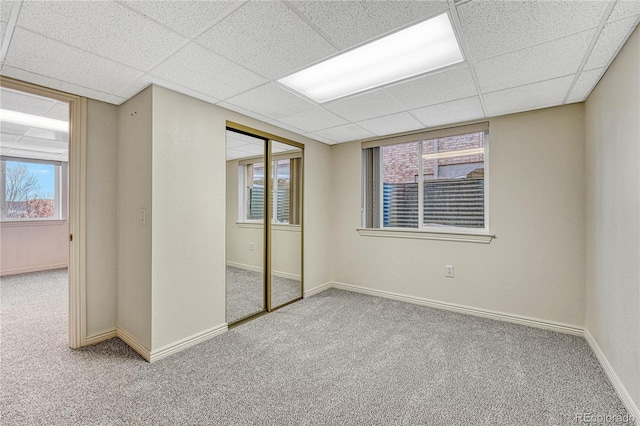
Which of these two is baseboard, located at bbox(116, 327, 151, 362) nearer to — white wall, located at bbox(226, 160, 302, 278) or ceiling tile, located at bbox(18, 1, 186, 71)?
white wall, located at bbox(226, 160, 302, 278)

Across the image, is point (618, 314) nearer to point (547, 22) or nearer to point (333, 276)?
point (547, 22)

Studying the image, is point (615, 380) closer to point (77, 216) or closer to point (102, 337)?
point (102, 337)

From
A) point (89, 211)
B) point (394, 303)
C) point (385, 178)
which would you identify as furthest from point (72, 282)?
point (385, 178)

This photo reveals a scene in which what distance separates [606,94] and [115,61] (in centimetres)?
346

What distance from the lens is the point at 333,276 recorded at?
445cm


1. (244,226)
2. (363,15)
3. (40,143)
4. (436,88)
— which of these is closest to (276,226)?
(244,226)

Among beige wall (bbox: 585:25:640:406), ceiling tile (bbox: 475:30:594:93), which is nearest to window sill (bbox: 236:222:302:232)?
ceiling tile (bbox: 475:30:594:93)

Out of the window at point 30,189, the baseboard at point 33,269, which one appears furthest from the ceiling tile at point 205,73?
the window at point 30,189

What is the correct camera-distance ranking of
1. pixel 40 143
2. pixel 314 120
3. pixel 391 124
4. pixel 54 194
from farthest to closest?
pixel 54 194 → pixel 40 143 → pixel 391 124 → pixel 314 120

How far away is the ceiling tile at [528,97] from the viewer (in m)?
2.30

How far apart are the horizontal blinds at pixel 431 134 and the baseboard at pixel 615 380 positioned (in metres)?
2.22

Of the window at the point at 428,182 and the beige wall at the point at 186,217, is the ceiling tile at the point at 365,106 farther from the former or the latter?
the beige wall at the point at 186,217

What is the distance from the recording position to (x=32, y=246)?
5.29m

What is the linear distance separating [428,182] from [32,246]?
691 centimetres
